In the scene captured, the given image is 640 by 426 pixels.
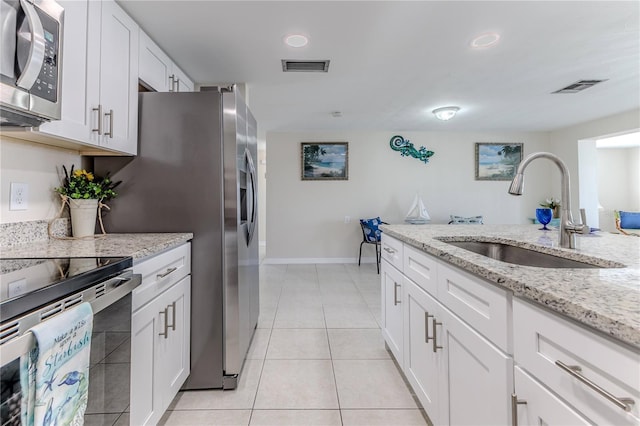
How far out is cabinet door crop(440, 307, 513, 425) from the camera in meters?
0.82

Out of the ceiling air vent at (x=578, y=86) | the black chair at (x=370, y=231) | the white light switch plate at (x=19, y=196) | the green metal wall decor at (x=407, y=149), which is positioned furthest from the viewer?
the green metal wall decor at (x=407, y=149)

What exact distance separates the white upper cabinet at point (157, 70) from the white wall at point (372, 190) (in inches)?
112

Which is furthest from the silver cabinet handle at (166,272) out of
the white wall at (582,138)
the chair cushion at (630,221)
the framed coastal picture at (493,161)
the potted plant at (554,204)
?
the chair cushion at (630,221)

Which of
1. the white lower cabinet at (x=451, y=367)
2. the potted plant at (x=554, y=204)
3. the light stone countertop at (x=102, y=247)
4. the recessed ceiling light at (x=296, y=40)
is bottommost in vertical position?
the white lower cabinet at (x=451, y=367)

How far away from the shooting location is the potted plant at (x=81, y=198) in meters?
1.55

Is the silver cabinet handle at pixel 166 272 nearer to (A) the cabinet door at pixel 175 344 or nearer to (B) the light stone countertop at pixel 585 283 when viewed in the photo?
(A) the cabinet door at pixel 175 344

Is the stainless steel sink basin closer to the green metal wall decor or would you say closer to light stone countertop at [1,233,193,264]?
light stone countertop at [1,233,193,264]

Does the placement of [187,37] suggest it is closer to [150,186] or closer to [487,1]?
[150,186]

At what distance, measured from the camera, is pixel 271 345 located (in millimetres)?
2258

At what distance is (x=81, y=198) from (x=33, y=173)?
0.75 feet

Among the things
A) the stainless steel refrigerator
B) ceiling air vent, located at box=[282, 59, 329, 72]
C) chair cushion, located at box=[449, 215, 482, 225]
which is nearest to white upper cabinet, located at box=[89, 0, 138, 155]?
the stainless steel refrigerator

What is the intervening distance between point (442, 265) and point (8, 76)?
1.69 metres

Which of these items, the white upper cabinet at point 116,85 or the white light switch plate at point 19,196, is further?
the white upper cabinet at point 116,85

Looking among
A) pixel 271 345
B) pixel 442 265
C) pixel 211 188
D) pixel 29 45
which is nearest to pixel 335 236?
pixel 271 345
